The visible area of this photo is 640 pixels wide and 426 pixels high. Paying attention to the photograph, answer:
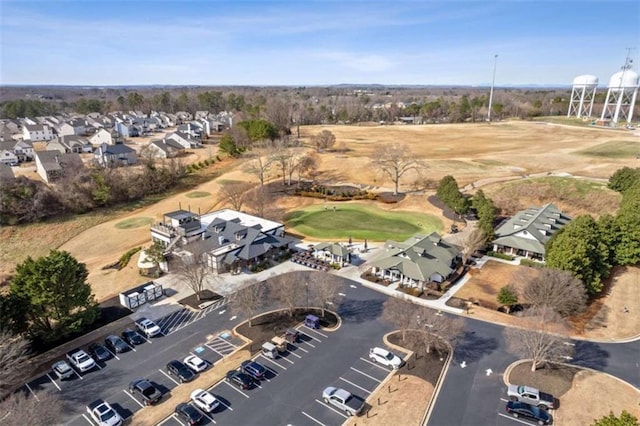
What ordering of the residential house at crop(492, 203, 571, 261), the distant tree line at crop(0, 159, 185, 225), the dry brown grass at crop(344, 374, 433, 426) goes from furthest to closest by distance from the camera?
the distant tree line at crop(0, 159, 185, 225)
the residential house at crop(492, 203, 571, 261)
the dry brown grass at crop(344, 374, 433, 426)

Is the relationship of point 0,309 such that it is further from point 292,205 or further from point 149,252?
point 292,205

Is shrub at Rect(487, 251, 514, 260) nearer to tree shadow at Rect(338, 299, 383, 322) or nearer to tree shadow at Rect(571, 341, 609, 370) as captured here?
tree shadow at Rect(571, 341, 609, 370)

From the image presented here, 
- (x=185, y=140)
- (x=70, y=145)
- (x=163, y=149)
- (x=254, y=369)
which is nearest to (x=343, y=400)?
(x=254, y=369)

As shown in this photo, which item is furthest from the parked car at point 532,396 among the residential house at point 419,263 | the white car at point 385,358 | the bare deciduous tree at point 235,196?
the bare deciduous tree at point 235,196

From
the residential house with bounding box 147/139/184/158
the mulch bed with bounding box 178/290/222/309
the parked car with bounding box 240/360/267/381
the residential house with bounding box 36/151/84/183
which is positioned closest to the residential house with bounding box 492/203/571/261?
the parked car with bounding box 240/360/267/381

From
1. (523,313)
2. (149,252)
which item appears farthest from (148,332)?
(523,313)

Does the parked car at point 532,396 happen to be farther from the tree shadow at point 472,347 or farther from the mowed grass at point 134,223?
the mowed grass at point 134,223
